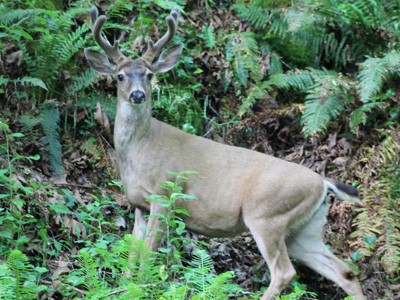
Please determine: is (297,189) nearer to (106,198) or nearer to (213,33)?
(106,198)

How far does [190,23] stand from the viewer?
12648 millimetres

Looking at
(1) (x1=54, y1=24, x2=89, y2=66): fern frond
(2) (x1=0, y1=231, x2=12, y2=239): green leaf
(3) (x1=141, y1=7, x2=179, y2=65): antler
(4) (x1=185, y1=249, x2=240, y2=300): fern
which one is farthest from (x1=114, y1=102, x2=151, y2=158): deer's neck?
(4) (x1=185, y1=249, x2=240, y2=300): fern

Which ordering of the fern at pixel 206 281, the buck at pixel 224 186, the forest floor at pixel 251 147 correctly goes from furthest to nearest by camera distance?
the forest floor at pixel 251 147 → the buck at pixel 224 186 → the fern at pixel 206 281

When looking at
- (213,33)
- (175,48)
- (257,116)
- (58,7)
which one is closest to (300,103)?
(257,116)

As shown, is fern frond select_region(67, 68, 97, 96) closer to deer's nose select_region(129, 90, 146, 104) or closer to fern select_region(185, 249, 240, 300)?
deer's nose select_region(129, 90, 146, 104)

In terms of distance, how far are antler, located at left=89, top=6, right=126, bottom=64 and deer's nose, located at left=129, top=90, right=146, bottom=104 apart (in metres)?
0.58

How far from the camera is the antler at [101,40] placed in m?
9.28

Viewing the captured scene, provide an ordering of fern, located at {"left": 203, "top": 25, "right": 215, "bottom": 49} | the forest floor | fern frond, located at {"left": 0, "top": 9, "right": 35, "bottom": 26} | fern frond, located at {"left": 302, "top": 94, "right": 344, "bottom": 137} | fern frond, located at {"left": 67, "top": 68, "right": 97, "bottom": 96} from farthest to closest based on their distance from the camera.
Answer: fern, located at {"left": 203, "top": 25, "right": 215, "bottom": 49}, fern frond, located at {"left": 302, "top": 94, "right": 344, "bottom": 137}, fern frond, located at {"left": 67, "top": 68, "right": 97, "bottom": 96}, fern frond, located at {"left": 0, "top": 9, "right": 35, "bottom": 26}, the forest floor

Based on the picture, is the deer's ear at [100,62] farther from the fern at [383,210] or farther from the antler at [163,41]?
the fern at [383,210]

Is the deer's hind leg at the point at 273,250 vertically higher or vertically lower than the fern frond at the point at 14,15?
lower

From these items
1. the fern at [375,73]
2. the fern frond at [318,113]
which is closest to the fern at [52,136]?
the fern frond at [318,113]

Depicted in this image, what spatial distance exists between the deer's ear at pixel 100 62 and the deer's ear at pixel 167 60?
0.51 meters

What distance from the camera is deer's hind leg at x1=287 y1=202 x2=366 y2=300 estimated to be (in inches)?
363

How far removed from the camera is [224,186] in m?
9.30
